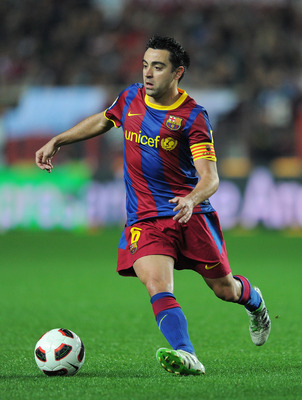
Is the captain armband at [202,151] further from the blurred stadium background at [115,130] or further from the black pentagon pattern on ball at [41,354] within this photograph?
the blurred stadium background at [115,130]

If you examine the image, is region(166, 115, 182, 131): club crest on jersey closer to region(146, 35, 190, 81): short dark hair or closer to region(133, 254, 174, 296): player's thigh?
region(146, 35, 190, 81): short dark hair

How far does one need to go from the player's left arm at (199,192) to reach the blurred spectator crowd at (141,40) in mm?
13047

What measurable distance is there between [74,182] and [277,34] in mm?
8238

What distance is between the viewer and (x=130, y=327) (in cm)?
642

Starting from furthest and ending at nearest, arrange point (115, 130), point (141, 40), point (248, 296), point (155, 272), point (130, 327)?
1. point (141, 40)
2. point (115, 130)
3. point (130, 327)
4. point (248, 296)
5. point (155, 272)

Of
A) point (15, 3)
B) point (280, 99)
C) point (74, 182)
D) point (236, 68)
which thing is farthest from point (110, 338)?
point (15, 3)

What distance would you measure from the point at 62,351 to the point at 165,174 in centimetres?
123

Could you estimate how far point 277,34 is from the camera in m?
20.9

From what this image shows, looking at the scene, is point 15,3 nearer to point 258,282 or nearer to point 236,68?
point 236,68

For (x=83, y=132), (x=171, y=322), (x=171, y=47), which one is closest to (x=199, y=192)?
(x=171, y=322)

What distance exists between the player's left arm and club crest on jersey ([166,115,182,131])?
0.82 ft

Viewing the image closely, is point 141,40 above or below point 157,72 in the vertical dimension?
above

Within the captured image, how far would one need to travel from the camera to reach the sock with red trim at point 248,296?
5070 mm

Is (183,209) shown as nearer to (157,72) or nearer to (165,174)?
→ (165,174)
